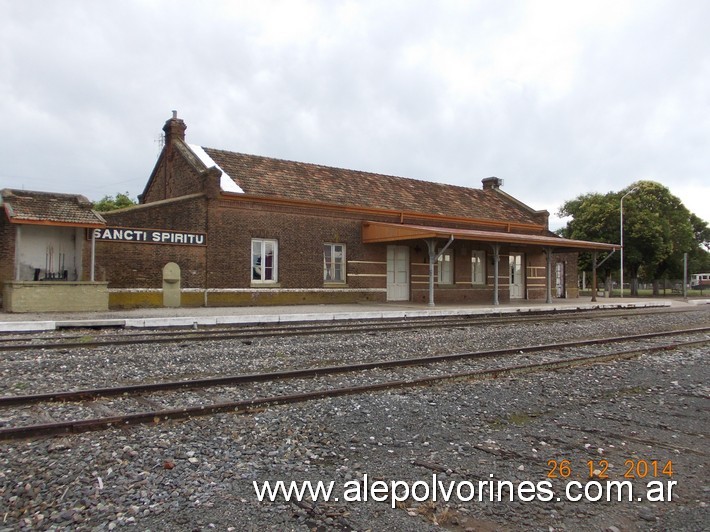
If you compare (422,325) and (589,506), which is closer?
(589,506)

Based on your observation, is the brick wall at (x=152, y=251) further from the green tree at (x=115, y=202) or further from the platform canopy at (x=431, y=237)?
the green tree at (x=115, y=202)

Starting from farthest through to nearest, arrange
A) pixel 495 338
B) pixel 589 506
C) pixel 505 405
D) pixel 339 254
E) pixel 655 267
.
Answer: pixel 655 267 < pixel 339 254 < pixel 495 338 < pixel 505 405 < pixel 589 506

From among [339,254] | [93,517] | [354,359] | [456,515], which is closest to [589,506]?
[456,515]

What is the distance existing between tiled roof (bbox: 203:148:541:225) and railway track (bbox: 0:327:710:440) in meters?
13.7

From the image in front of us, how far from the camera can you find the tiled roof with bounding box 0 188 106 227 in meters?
15.8

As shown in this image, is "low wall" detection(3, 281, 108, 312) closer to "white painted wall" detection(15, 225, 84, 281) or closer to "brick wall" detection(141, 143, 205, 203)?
"white painted wall" detection(15, 225, 84, 281)

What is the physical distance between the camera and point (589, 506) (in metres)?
3.70

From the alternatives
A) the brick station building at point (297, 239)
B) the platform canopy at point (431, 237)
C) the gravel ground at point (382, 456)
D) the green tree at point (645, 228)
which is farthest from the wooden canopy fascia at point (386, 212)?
the gravel ground at point (382, 456)

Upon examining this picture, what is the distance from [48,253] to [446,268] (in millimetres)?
16104

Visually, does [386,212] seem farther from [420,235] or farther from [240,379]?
[240,379]

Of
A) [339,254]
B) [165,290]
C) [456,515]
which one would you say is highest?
[339,254]

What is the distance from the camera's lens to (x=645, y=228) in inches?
1517

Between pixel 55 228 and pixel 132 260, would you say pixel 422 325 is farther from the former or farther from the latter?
pixel 55 228

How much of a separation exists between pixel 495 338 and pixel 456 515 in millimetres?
9303
